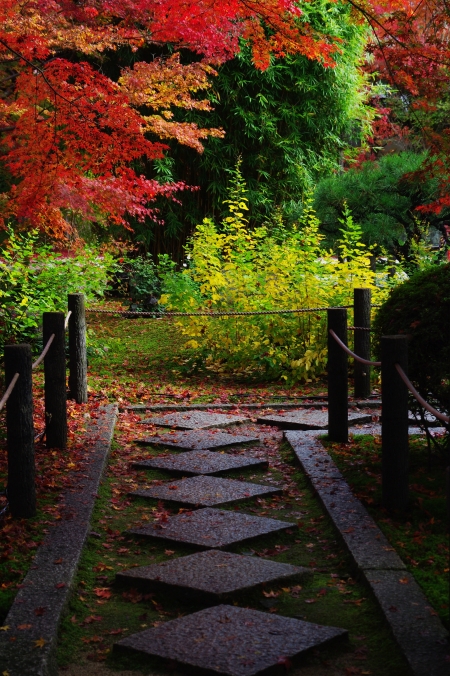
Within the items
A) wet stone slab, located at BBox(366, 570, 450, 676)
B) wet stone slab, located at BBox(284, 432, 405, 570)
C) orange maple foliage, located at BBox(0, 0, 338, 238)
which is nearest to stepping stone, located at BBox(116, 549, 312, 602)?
wet stone slab, located at BBox(284, 432, 405, 570)

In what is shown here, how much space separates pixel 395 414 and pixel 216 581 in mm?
1319

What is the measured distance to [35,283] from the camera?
9.31 m

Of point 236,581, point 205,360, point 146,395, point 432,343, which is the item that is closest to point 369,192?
point 205,360

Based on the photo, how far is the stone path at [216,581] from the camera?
9.43ft

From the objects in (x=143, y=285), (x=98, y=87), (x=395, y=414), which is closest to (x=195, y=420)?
(x=395, y=414)

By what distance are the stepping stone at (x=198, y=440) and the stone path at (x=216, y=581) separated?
605 mm

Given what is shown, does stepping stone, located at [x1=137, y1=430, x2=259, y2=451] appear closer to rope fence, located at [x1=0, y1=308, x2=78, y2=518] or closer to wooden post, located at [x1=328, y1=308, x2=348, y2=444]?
wooden post, located at [x1=328, y1=308, x2=348, y2=444]

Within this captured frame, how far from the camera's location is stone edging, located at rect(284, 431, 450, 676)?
2803 mm

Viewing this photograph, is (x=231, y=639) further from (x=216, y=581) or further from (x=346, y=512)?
(x=346, y=512)

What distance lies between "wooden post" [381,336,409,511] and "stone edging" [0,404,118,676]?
5.21 feet

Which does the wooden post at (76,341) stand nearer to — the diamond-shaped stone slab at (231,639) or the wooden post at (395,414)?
the wooden post at (395,414)

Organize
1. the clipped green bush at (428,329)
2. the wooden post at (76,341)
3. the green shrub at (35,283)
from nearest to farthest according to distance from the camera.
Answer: the clipped green bush at (428,329)
the wooden post at (76,341)
the green shrub at (35,283)

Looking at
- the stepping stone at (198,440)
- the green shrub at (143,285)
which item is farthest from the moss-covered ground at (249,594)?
the green shrub at (143,285)

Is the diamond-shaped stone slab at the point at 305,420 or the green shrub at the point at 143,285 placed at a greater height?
the green shrub at the point at 143,285
